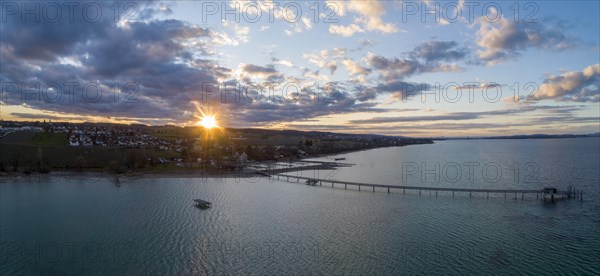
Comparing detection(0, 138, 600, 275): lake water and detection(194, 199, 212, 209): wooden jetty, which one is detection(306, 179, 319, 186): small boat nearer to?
detection(0, 138, 600, 275): lake water

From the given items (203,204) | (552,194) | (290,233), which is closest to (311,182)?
(203,204)

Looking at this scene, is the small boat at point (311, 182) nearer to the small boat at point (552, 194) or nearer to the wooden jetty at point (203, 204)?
the wooden jetty at point (203, 204)

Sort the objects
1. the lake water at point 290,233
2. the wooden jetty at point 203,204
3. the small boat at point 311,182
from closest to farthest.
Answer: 1. the lake water at point 290,233
2. the wooden jetty at point 203,204
3. the small boat at point 311,182

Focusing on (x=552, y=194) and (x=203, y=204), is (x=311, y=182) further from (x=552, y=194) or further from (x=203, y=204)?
(x=552, y=194)

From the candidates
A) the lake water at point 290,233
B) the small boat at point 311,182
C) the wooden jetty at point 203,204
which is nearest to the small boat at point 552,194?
the lake water at point 290,233

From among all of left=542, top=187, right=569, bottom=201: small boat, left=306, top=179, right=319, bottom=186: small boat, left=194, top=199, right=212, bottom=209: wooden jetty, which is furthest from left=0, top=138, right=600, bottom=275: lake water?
left=306, top=179, right=319, bottom=186: small boat

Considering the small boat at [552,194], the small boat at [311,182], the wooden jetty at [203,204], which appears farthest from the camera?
the small boat at [311,182]
